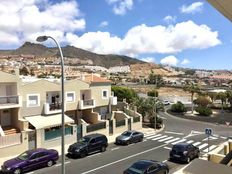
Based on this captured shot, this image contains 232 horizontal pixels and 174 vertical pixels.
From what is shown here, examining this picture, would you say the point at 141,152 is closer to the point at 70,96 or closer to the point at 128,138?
the point at 128,138

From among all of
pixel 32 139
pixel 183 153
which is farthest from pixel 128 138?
pixel 32 139

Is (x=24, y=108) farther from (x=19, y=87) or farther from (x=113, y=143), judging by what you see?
(x=113, y=143)

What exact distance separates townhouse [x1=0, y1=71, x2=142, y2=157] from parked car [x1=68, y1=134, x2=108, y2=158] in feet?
14.2

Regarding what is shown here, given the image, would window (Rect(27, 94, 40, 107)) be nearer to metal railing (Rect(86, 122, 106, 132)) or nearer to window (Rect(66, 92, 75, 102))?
window (Rect(66, 92, 75, 102))

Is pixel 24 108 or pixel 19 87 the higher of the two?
pixel 19 87

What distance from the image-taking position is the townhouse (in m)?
31.1

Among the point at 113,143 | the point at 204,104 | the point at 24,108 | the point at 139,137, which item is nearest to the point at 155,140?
the point at 139,137

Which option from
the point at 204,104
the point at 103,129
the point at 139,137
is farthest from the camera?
the point at 204,104

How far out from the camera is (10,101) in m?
32.9

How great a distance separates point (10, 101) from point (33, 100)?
10.4 feet

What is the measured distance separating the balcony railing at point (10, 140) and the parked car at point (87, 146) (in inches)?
195

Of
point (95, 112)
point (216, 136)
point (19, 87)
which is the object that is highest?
point (19, 87)

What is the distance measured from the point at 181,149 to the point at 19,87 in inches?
715

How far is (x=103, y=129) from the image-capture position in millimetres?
39219
